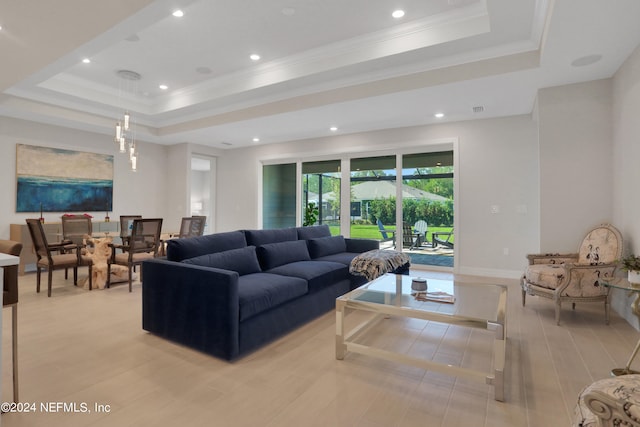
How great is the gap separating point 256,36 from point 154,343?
3.56 metres

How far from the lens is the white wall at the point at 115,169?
577 centimetres

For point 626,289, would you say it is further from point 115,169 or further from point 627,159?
point 115,169

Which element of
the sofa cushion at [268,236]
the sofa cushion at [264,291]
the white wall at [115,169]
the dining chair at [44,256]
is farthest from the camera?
the white wall at [115,169]

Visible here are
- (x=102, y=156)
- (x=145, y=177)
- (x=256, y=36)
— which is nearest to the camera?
(x=256, y=36)

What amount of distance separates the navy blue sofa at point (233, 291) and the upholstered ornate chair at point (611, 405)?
203 cm

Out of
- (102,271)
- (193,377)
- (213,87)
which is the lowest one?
(193,377)

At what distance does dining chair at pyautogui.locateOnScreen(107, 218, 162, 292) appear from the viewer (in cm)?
462

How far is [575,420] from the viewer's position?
1247 mm

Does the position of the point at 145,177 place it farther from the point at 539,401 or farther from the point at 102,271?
the point at 539,401

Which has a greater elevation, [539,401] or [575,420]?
[575,420]

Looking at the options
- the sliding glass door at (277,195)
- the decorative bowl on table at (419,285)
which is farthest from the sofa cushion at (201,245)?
the sliding glass door at (277,195)

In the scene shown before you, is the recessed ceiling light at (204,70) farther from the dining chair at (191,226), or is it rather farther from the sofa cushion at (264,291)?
the sofa cushion at (264,291)

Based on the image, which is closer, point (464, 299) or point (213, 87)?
point (464, 299)

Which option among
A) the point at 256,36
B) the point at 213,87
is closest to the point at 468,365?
the point at 256,36
